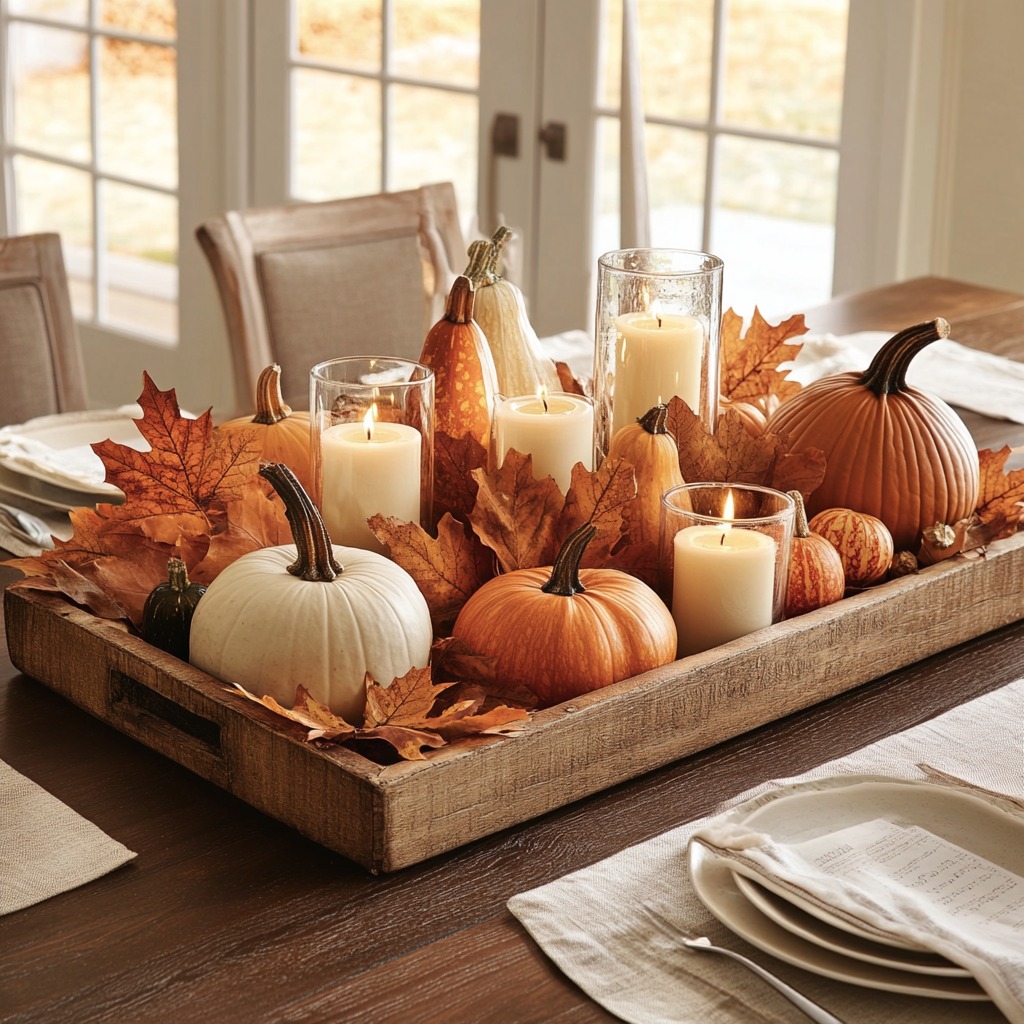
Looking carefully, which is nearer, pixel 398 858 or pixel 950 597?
pixel 398 858

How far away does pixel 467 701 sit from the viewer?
31.0 inches

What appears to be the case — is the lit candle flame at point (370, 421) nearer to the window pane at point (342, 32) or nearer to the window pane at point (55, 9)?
the window pane at point (342, 32)

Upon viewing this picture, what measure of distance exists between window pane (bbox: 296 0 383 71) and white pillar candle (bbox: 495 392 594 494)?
262cm

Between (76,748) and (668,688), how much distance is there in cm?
36

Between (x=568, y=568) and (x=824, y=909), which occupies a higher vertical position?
(x=568, y=568)

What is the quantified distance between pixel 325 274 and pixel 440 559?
1172 millimetres

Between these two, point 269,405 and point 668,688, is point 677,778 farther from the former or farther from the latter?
point 269,405

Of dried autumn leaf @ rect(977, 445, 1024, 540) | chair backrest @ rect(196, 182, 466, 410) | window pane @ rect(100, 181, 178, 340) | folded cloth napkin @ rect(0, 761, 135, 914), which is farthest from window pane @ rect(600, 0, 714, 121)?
folded cloth napkin @ rect(0, 761, 135, 914)

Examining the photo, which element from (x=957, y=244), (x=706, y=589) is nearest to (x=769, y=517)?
(x=706, y=589)

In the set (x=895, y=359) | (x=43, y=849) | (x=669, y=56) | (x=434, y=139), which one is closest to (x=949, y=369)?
(x=895, y=359)

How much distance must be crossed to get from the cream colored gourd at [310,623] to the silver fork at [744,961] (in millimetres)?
201

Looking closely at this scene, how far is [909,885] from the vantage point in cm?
73

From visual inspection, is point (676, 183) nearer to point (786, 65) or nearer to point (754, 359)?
point (786, 65)

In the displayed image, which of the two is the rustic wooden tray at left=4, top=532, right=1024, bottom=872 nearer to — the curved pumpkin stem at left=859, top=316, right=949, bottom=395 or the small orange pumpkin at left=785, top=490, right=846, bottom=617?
the small orange pumpkin at left=785, top=490, right=846, bottom=617
